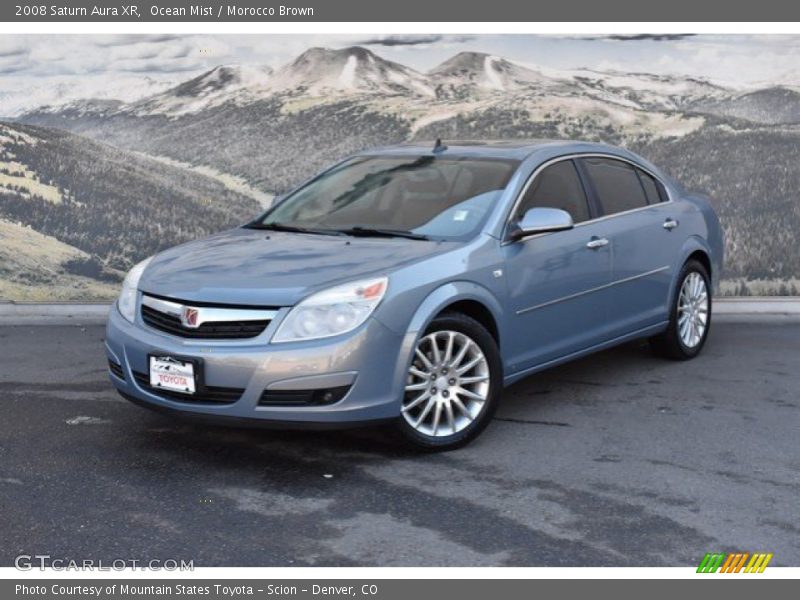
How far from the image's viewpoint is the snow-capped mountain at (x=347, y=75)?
11.1 metres

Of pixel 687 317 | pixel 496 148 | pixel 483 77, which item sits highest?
pixel 483 77

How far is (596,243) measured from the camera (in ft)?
22.7

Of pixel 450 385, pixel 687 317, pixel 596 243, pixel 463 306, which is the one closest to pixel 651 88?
pixel 687 317

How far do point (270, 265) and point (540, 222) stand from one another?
146cm

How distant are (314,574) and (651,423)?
2.74 metres

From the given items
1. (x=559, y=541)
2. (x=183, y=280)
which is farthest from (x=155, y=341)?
(x=559, y=541)

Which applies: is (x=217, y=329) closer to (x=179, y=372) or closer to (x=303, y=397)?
(x=179, y=372)

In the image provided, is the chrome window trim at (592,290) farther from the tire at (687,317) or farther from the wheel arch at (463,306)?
the tire at (687,317)

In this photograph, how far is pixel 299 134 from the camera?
37.4ft

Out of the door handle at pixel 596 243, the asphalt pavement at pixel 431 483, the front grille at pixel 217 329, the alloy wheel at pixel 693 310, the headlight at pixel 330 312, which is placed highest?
the door handle at pixel 596 243

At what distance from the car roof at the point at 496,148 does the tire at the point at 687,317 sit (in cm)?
98

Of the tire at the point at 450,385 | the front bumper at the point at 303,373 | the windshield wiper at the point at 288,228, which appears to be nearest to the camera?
the front bumper at the point at 303,373

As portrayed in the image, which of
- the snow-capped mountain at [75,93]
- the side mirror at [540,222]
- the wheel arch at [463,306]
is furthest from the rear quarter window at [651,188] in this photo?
the snow-capped mountain at [75,93]

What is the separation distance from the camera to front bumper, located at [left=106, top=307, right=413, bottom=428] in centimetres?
540
